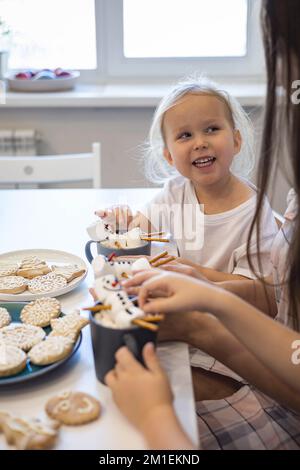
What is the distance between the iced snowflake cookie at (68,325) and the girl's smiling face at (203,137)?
545 mm

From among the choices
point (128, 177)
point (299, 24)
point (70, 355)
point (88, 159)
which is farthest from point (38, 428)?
point (128, 177)

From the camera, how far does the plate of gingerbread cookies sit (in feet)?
2.44

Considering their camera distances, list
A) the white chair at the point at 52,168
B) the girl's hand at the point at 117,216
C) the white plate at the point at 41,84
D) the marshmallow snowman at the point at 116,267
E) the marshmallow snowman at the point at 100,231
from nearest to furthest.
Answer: the marshmallow snowman at the point at 116,267
the marshmallow snowman at the point at 100,231
the girl's hand at the point at 117,216
the white chair at the point at 52,168
the white plate at the point at 41,84

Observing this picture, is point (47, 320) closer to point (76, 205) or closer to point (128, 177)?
point (76, 205)

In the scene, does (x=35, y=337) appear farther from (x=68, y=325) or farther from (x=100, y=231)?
(x=100, y=231)

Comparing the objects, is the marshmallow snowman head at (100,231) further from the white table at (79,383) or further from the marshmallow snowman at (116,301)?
the marshmallow snowman at (116,301)

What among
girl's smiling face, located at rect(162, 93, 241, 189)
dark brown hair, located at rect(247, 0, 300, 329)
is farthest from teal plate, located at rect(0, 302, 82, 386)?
girl's smiling face, located at rect(162, 93, 241, 189)

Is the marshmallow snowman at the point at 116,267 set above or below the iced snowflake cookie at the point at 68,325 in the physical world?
above

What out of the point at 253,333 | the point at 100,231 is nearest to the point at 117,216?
the point at 100,231

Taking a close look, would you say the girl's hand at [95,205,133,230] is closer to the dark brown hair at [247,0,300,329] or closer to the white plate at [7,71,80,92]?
the dark brown hair at [247,0,300,329]

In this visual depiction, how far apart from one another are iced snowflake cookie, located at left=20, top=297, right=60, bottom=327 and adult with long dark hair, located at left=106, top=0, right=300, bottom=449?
6.7 inches

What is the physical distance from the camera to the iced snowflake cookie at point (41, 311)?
0.86 meters

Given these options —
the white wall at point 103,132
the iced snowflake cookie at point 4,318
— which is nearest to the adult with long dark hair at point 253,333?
the iced snowflake cookie at point 4,318

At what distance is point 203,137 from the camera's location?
126 centimetres
